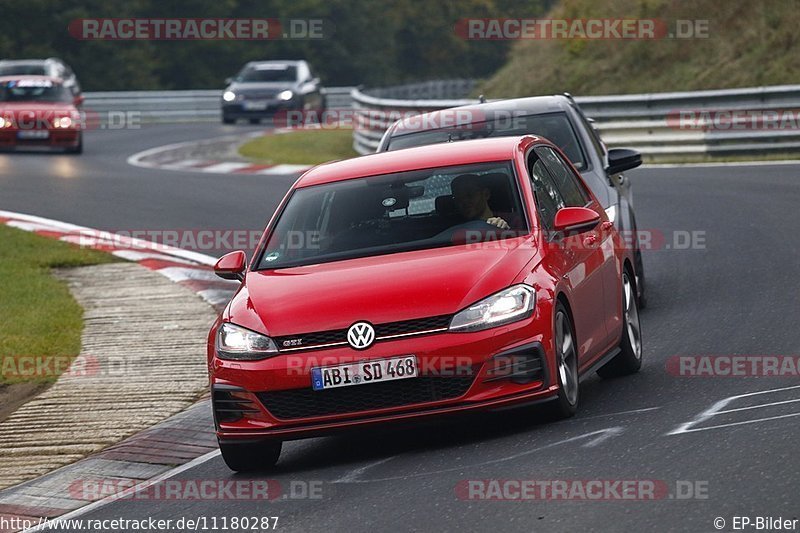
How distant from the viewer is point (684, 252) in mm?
15445

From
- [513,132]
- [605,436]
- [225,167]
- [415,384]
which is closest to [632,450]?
[605,436]

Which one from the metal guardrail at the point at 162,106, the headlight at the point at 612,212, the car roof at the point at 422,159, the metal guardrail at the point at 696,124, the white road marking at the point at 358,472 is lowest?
the metal guardrail at the point at 162,106

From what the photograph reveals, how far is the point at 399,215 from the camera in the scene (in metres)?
8.96

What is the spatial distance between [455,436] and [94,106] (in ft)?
137

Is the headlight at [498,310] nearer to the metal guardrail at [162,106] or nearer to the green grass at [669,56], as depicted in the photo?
the green grass at [669,56]

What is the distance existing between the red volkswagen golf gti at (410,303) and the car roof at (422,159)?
0.6 inches

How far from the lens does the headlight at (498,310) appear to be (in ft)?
25.8

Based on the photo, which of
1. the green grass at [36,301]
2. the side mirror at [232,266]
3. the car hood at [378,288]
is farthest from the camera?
the green grass at [36,301]

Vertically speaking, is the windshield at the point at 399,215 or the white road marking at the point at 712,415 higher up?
the windshield at the point at 399,215

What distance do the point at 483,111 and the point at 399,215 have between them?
3.94 m

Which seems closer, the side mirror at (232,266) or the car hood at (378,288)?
the car hood at (378,288)

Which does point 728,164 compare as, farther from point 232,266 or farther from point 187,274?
point 232,266

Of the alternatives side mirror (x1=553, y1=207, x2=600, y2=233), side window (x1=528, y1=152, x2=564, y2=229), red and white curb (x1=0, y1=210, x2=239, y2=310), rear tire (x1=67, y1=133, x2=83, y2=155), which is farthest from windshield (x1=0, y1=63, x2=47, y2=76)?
side mirror (x1=553, y1=207, x2=600, y2=233)

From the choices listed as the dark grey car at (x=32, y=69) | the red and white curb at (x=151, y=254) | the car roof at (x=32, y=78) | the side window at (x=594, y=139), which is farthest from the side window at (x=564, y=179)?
the dark grey car at (x=32, y=69)
